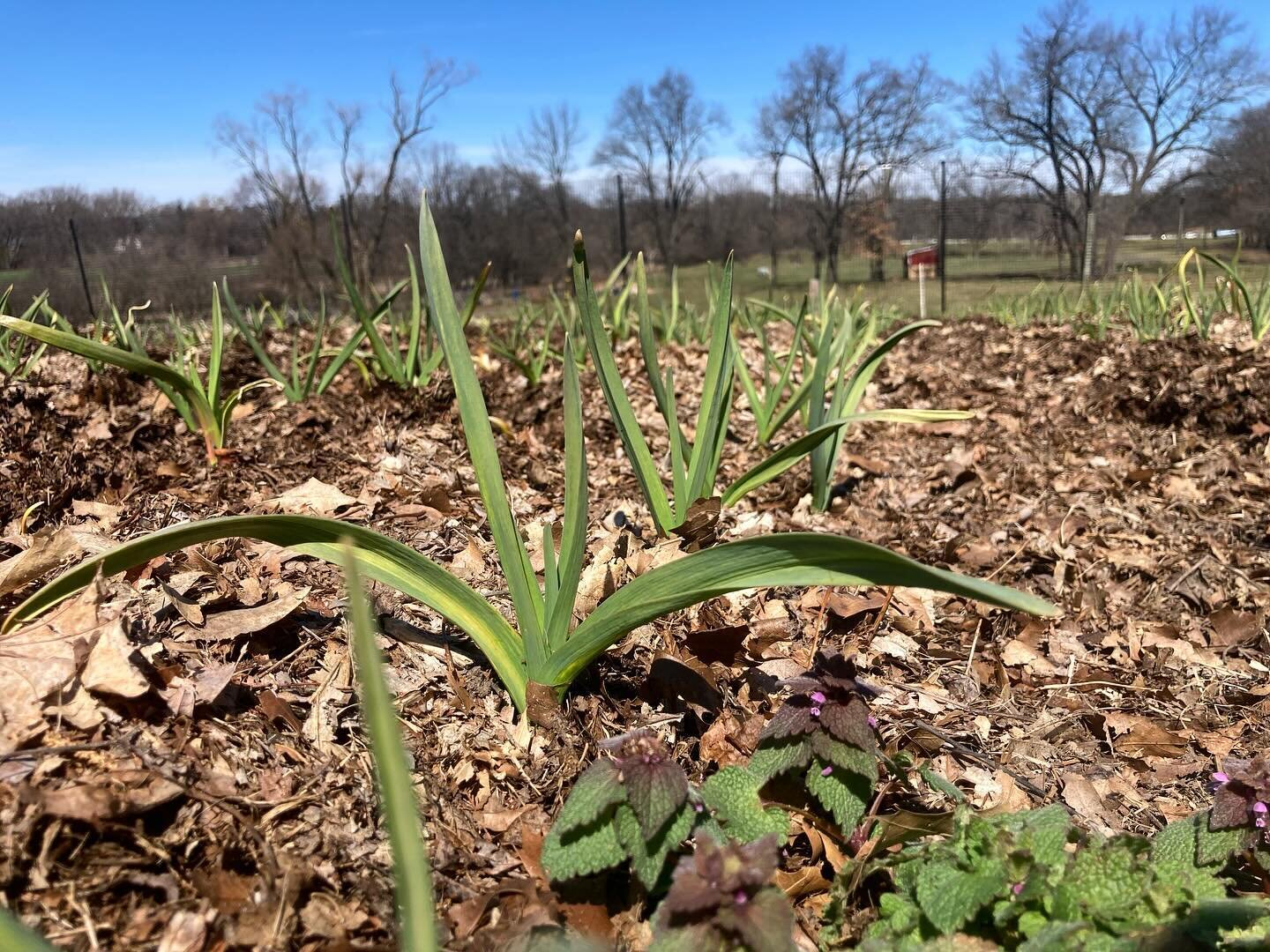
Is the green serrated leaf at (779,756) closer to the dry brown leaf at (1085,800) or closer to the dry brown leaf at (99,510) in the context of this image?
the dry brown leaf at (1085,800)

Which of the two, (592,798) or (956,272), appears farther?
(956,272)

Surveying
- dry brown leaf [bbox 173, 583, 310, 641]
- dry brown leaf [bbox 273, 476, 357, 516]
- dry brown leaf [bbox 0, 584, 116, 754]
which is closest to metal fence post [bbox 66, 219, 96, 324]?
dry brown leaf [bbox 273, 476, 357, 516]

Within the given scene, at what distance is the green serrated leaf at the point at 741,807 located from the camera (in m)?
1.02

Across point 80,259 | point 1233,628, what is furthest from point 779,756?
point 80,259

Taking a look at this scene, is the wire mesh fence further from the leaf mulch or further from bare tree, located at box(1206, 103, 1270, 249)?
the leaf mulch

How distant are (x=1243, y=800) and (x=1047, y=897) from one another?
35 cm

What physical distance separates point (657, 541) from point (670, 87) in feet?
97.5

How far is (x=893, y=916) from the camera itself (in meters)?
0.95

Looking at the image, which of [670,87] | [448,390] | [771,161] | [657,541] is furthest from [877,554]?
[670,87]

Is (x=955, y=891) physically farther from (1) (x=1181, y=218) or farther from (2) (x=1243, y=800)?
(1) (x=1181, y=218)

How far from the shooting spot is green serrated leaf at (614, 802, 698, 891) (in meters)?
0.91

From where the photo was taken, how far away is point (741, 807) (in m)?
1.04

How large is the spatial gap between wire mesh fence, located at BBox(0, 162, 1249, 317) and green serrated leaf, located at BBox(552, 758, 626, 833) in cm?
1013

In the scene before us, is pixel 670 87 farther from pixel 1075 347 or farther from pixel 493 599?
pixel 493 599
